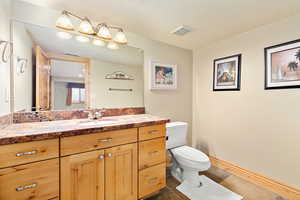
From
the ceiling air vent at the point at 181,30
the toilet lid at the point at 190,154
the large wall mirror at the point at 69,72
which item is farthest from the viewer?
the ceiling air vent at the point at 181,30

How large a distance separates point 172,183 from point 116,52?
6.48ft

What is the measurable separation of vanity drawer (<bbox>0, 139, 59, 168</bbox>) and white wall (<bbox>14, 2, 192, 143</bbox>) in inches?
49.6

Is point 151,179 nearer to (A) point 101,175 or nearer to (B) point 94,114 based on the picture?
(A) point 101,175

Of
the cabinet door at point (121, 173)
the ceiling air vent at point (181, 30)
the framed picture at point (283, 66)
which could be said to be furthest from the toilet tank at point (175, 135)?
the ceiling air vent at point (181, 30)

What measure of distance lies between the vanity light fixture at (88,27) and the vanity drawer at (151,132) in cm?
114

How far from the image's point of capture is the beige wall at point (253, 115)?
1569mm

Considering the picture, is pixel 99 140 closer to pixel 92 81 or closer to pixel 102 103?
pixel 102 103

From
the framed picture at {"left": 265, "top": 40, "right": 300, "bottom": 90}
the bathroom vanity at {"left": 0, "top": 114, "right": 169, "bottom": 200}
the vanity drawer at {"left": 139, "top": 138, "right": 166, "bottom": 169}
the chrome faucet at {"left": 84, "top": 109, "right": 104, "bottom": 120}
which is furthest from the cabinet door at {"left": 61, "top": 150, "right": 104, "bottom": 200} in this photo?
the framed picture at {"left": 265, "top": 40, "right": 300, "bottom": 90}

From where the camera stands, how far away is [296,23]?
4.95ft

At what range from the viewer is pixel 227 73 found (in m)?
2.12

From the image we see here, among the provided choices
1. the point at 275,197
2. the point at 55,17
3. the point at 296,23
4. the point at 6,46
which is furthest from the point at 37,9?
the point at 275,197

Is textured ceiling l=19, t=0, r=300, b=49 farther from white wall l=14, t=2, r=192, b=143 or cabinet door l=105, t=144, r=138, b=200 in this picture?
cabinet door l=105, t=144, r=138, b=200

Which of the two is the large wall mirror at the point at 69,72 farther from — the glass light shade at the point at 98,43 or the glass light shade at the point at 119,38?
the glass light shade at the point at 119,38

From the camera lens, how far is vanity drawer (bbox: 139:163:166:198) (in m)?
1.41
